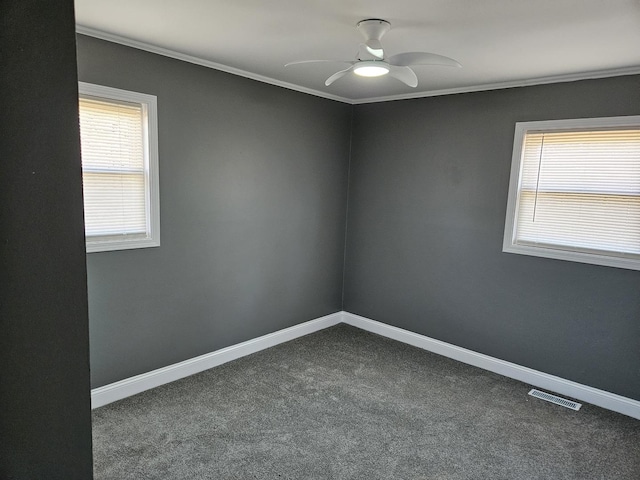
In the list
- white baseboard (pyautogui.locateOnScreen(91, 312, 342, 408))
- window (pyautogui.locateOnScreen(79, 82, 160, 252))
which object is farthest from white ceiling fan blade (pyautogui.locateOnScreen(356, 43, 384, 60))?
white baseboard (pyautogui.locateOnScreen(91, 312, 342, 408))

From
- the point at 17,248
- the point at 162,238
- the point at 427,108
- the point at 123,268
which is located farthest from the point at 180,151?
the point at 17,248

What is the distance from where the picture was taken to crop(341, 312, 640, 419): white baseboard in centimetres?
322

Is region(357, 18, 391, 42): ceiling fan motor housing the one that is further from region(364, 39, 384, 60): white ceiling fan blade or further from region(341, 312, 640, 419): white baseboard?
region(341, 312, 640, 419): white baseboard

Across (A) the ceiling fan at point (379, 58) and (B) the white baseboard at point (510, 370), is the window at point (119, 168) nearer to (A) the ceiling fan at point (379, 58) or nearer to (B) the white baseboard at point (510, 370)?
(A) the ceiling fan at point (379, 58)

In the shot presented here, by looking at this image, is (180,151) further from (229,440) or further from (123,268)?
(229,440)

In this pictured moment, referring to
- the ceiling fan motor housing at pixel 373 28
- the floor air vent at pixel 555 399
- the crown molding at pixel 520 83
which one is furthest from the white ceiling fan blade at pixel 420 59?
the floor air vent at pixel 555 399

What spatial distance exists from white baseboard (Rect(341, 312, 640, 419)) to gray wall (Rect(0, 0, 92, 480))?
3.64 metres

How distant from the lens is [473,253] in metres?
3.90

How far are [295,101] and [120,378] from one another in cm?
281

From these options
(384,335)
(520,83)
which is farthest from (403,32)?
(384,335)

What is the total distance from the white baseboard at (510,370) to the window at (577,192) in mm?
1016

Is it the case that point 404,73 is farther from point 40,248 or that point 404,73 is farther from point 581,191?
point 40,248

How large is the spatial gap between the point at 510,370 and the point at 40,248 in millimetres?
3832

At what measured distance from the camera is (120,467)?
7.86 feet
